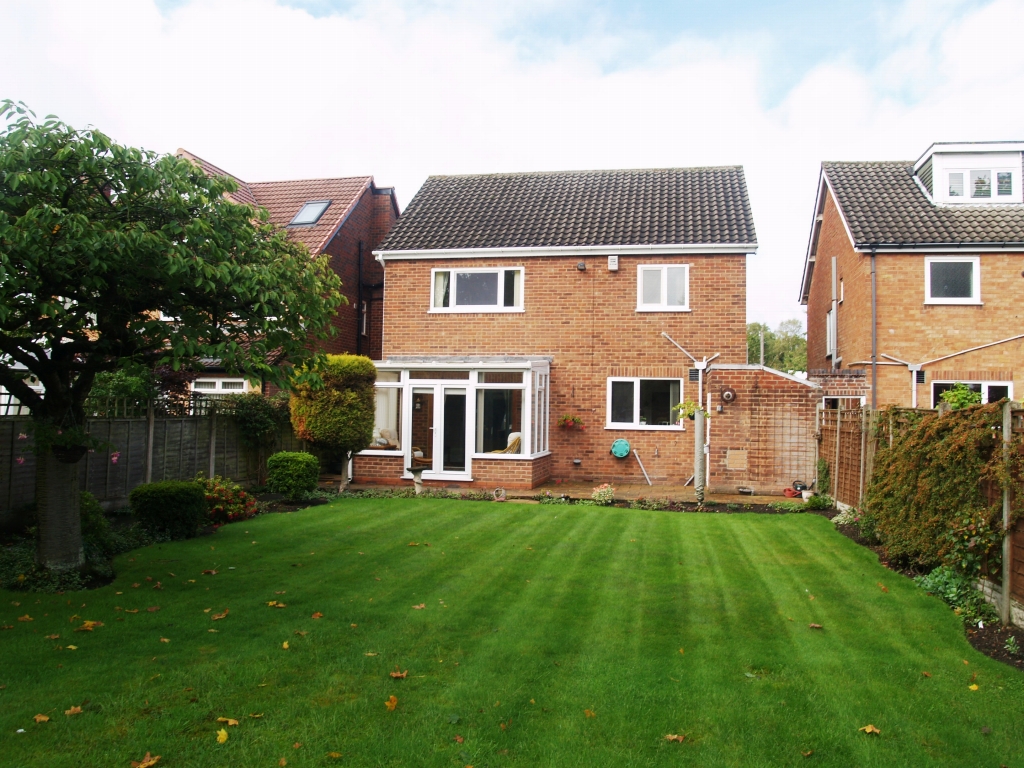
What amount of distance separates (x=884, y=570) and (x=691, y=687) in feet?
16.5

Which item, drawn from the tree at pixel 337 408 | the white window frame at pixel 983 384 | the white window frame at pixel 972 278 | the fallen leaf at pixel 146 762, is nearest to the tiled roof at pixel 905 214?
the white window frame at pixel 972 278

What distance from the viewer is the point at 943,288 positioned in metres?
20.1

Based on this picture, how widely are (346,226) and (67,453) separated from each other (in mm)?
17811

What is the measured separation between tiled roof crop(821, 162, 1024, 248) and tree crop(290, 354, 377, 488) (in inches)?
538

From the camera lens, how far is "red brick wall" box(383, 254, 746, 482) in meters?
18.9

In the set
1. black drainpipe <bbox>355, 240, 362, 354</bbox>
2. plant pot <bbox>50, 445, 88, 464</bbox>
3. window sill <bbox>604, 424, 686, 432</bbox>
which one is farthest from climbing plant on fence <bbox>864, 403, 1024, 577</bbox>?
black drainpipe <bbox>355, 240, 362, 354</bbox>

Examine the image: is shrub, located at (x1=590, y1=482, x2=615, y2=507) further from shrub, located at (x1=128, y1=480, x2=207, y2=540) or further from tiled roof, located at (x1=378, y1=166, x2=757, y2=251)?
shrub, located at (x1=128, y1=480, x2=207, y2=540)

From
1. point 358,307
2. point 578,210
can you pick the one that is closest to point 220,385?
point 358,307

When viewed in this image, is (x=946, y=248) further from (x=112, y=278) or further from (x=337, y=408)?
(x=112, y=278)

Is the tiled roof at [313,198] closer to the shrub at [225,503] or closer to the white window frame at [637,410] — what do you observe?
the white window frame at [637,410]

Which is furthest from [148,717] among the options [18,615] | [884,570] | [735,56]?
[735,56]

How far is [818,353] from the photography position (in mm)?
27609

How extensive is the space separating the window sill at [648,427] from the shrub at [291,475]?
768 cm

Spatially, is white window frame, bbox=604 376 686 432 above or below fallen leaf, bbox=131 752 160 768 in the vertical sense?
above
